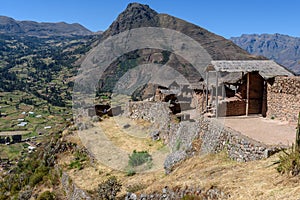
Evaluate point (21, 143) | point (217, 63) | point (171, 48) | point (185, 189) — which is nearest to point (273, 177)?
point (185, 189)

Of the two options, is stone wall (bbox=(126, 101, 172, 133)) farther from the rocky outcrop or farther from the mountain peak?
the mountain peak

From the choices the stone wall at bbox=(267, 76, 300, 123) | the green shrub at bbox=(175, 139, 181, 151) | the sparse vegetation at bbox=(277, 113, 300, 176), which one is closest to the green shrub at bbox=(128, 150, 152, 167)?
the green shrub at bbox=(175, 139, 181, 151)

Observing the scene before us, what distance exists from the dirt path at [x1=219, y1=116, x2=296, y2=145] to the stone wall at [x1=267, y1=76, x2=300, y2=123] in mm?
476

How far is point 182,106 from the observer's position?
21547 millimetres

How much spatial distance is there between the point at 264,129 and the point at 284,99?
2.68m

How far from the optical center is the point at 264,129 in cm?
1310

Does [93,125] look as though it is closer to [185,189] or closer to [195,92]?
[195,92]

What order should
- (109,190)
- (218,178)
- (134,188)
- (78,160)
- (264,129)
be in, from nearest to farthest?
1. (218,178)
2. (134,188)
3. (109,190)
4. (264,129)
5. (78,160)

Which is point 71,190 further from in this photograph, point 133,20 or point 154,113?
point 133,20

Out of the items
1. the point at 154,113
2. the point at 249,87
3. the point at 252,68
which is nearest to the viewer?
the point at 249,87

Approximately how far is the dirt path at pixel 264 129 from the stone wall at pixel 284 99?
48 centimetres

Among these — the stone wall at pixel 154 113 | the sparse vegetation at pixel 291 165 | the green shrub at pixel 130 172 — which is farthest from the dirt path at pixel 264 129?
the green shrub at pixel 130 172

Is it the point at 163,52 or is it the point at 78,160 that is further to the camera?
the point at 163,52

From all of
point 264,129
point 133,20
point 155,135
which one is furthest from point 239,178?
Result: point 133,20
